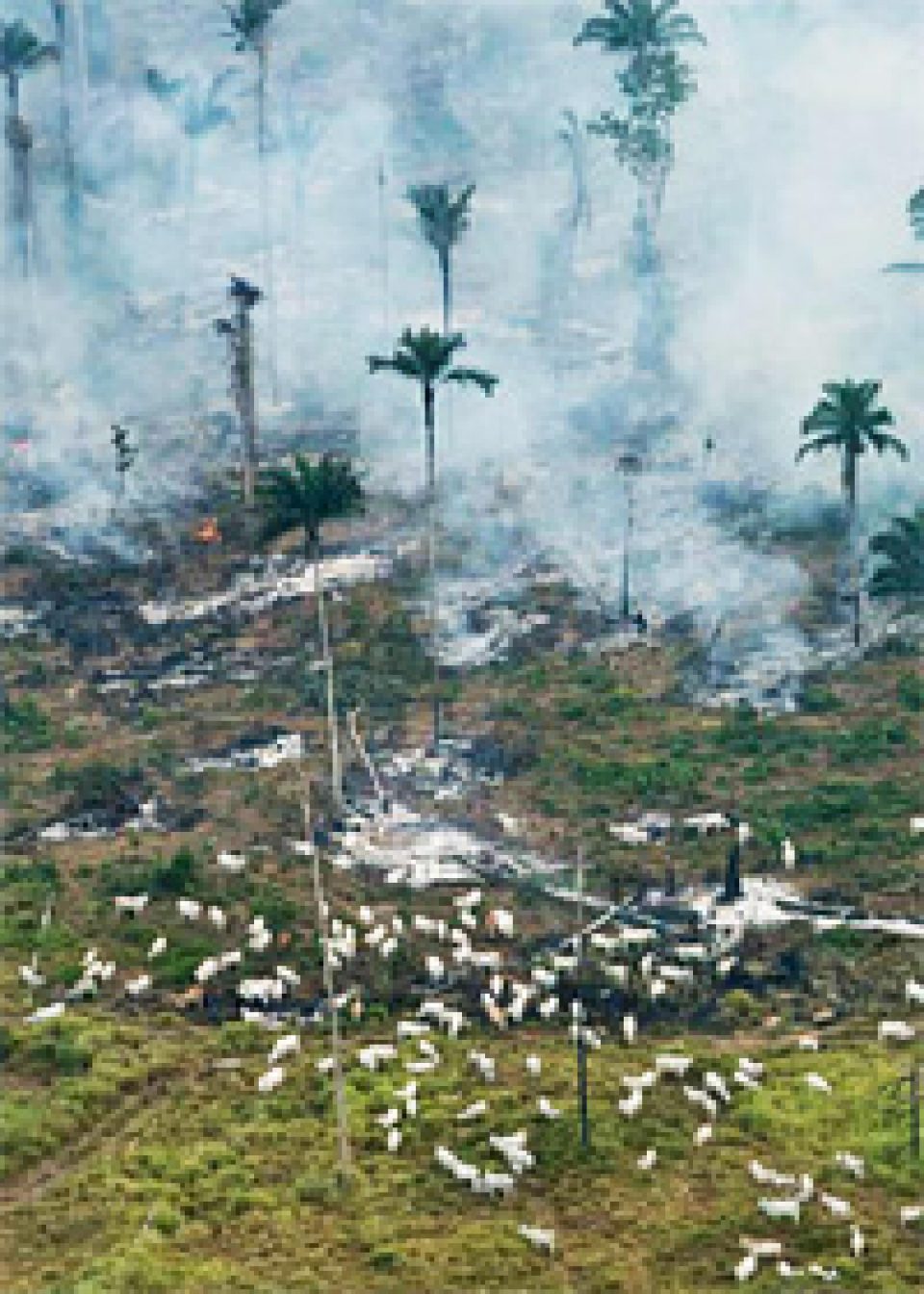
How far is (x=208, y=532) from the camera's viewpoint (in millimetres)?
97000

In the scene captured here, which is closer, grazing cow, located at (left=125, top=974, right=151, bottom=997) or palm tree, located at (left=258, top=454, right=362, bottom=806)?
grazing cow, located at (left=125, top=974, right=151, bottom=997)

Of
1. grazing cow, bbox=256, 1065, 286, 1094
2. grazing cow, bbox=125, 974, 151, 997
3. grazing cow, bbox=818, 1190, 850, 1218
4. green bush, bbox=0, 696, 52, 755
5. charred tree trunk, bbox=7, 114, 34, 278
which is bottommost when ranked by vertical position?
grazing cow, bbox=818, 1190, 850, 1218

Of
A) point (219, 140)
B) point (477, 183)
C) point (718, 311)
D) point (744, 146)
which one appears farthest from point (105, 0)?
point (718, 311)

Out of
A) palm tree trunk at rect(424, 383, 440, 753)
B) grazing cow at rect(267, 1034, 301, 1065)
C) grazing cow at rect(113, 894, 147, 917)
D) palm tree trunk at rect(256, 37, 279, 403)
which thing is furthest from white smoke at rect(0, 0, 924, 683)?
grazing cow at rect(267, 1034, 301, 1065)

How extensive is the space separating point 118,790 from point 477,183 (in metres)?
82.5

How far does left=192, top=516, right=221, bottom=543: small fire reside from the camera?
9669 centimetres

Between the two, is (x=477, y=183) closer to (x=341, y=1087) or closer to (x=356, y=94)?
(x=356, y=94)

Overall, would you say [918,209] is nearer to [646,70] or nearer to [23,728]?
[646,70]

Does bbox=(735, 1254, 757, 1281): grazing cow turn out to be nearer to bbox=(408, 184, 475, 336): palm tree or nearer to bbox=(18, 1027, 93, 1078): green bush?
bbox=(18, 1027, 93, 1078): green bush

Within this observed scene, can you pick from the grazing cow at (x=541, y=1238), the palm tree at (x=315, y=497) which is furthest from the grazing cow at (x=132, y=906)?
the grazing cow at (x=541, y=1238)

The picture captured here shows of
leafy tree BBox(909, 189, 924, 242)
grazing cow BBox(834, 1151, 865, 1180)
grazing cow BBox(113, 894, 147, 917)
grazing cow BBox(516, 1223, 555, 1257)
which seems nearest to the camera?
grazing cow BBox(516, 1223, 555, 1257)

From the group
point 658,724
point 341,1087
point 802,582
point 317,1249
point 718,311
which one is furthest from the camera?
point 718,311

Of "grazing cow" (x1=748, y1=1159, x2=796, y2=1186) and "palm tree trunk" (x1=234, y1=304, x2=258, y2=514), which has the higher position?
"palm tree trunk" (x1=234, y1=304, x2=258, y2=514)

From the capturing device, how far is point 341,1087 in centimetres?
4888
